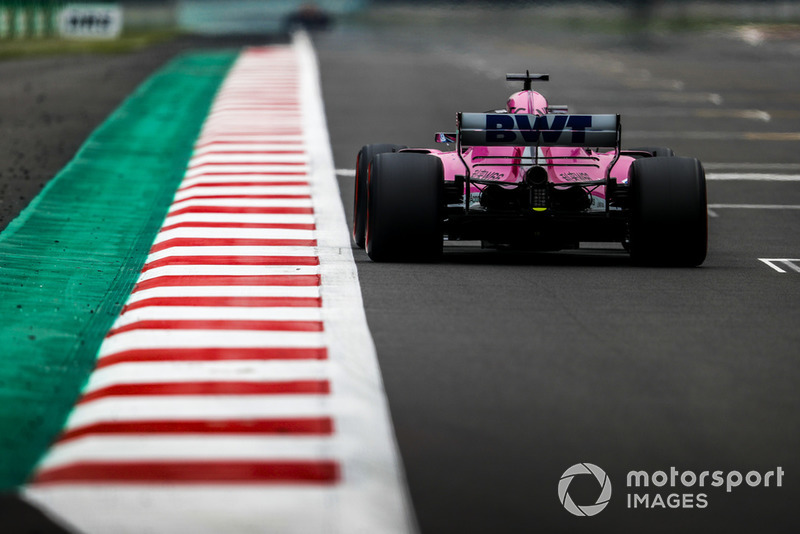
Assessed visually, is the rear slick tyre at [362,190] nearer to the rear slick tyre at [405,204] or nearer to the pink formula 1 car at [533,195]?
the pink formula 1 car at [533,195]

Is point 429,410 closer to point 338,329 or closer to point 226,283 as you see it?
point 338,329

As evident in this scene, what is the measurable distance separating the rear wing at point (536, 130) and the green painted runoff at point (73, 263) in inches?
116

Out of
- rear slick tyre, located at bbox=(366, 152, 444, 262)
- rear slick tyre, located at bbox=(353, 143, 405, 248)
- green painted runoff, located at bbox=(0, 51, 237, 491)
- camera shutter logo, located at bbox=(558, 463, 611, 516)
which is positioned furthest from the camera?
rear slick tyre, located at bbox=(353, 143, 405, 248)

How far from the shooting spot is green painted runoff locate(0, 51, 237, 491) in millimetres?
7502

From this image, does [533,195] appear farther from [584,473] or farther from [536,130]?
[584,473]

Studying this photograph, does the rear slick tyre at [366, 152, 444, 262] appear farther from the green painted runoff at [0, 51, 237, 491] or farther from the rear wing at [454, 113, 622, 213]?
the green painted runoff at [0, 51, 237, 491]

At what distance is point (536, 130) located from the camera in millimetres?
12281

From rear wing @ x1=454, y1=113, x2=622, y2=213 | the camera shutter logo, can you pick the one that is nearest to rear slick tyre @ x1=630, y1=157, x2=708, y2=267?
rear wing @ x1=454, y1=113, x2=622, y2=213

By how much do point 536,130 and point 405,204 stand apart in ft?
4.47

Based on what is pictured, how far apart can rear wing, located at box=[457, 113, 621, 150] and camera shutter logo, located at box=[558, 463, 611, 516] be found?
6.17 m

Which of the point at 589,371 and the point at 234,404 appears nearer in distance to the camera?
the point at 234,404

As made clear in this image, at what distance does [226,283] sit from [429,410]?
3.96 m

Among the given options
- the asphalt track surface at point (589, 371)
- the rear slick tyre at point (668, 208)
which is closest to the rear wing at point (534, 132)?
the rear slick tyre at point (668, 208)

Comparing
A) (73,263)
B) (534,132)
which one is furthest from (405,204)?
(73,263)
